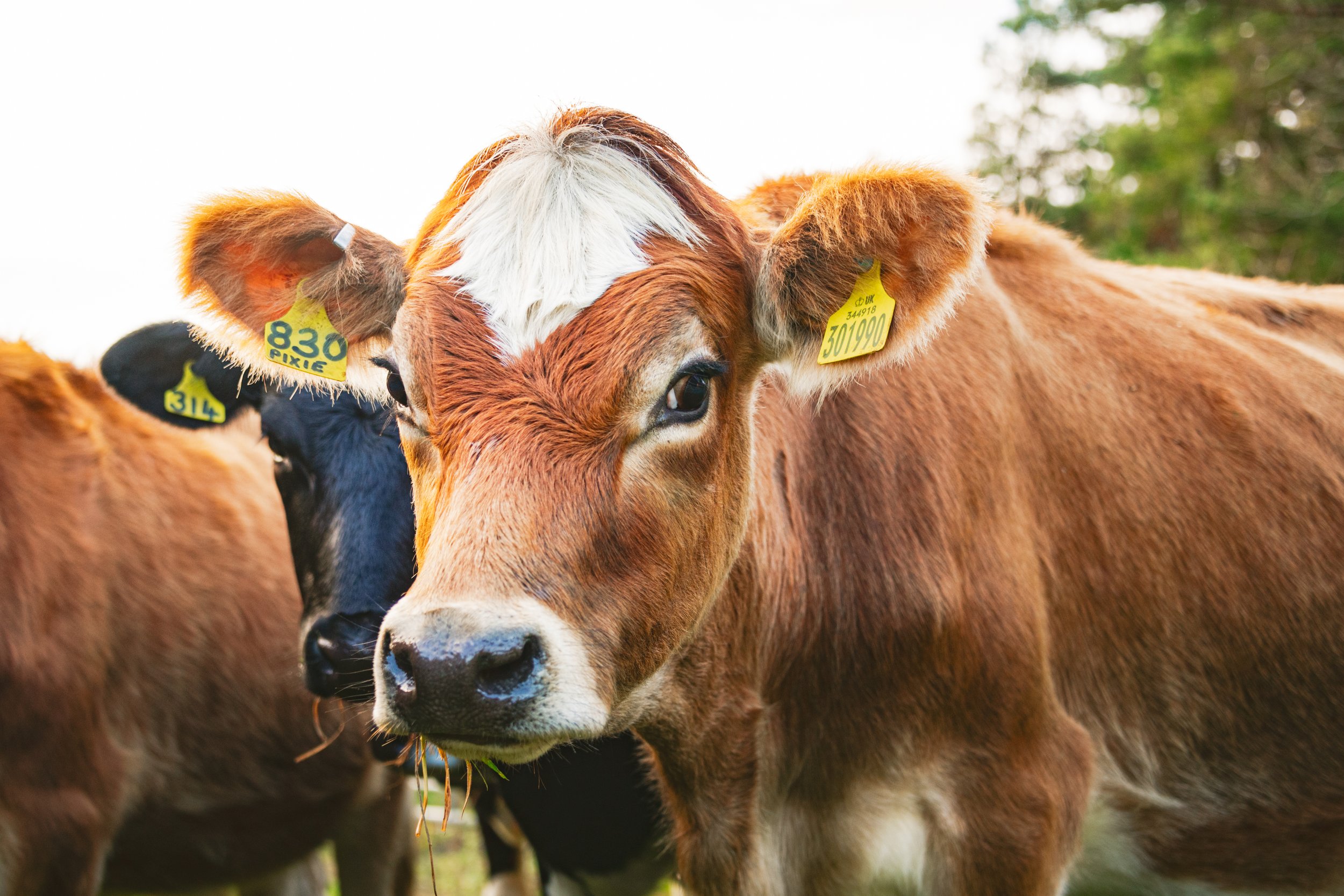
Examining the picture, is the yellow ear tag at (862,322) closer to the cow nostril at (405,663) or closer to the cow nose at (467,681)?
the cow nose at (467,681)

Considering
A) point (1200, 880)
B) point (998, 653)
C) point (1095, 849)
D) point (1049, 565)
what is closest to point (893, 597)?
point (998, 653)

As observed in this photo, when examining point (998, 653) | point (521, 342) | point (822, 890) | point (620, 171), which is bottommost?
point (822, 890)

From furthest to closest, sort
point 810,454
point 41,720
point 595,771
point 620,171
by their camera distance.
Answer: point 41,720 < point 595,771 < point 810,454 < point 620,171

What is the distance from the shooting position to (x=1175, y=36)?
20.0 meters

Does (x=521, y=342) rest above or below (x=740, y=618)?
above

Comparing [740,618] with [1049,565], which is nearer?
[740,618]

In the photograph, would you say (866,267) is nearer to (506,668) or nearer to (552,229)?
(552,229)

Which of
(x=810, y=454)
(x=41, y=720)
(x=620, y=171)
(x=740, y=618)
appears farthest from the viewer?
(x=41, y=720)

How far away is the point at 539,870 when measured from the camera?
4152 mm

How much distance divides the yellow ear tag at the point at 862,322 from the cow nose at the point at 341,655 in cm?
175

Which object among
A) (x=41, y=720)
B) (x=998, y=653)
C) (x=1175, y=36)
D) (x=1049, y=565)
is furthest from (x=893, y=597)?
(x=1175, y=36)

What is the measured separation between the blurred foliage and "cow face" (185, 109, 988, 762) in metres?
10.1

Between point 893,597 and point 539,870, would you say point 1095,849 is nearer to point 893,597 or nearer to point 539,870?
point 893,597

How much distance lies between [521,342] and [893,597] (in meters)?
1.32
